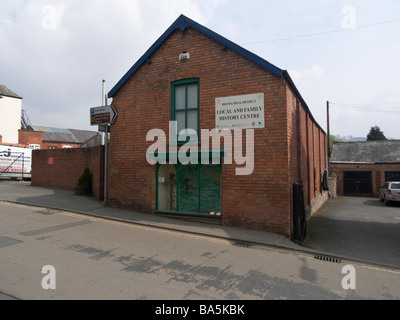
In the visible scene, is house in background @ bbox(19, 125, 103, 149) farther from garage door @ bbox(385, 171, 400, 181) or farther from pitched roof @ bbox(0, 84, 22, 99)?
garage door @ bbox(385, 171, 400, 181)

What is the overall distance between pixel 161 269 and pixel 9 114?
4687 cm

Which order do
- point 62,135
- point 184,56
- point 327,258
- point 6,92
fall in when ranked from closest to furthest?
point 327,258 < point 184,56 < point 6,92 < point 62,135

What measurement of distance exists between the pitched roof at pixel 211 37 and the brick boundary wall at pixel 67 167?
398cm

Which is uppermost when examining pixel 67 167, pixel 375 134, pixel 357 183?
pixel 375 134

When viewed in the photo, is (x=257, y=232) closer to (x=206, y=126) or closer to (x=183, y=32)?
(x=206, y=126)

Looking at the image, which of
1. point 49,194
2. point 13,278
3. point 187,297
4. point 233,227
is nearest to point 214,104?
point 233,227

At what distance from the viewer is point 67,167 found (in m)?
15.5

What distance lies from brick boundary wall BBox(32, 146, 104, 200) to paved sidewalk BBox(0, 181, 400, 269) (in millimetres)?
1377

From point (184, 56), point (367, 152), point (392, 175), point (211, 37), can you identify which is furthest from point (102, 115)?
point (367, 152)

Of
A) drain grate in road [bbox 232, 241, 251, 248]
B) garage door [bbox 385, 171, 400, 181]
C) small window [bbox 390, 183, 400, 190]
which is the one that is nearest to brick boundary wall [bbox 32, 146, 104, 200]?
drain grate in road [bbox 232, 241, 251, 248]

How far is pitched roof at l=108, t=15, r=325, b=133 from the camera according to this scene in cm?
818

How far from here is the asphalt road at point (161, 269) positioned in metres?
4.29

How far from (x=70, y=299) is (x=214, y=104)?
6.74 metres
